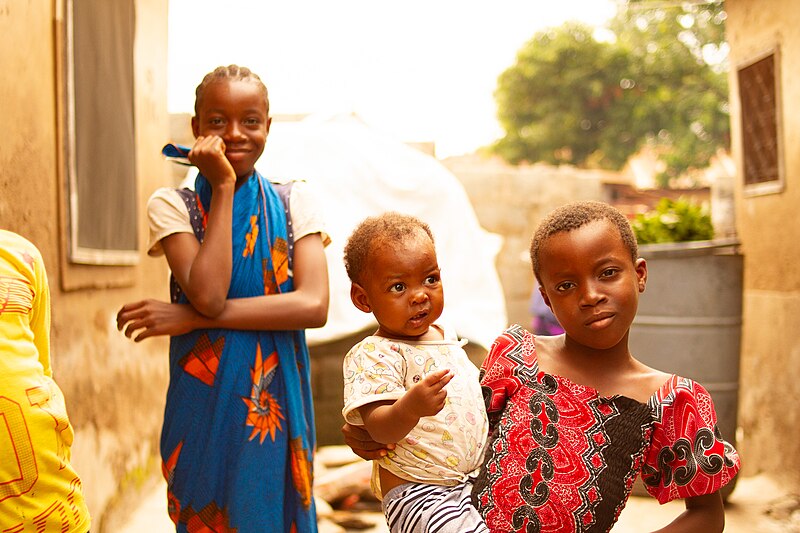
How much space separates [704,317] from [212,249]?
141 inches

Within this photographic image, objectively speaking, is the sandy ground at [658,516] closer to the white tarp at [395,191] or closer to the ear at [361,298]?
the white tarp at [395,191]

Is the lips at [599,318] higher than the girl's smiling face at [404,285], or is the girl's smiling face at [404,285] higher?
the girl's smiling face at [404,285]

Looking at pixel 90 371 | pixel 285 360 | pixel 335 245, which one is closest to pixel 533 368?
pixel 285 360

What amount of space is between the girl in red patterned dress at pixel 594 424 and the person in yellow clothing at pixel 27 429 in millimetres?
713

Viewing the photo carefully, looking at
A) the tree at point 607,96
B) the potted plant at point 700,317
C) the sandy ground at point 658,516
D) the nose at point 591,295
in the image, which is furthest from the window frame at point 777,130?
the tree at point 607,96

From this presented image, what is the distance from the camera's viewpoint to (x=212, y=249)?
2.04 m

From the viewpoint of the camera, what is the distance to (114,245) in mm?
4281

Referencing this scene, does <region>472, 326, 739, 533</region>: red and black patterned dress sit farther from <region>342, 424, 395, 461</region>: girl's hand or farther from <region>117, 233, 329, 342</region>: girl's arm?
<region>117, 233, 329, 342</region>: girl's arm

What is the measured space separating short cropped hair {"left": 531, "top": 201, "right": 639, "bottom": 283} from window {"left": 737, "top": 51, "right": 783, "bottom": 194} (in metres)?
3.95

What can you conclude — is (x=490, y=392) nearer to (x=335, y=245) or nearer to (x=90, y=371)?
(x=90, y=371)

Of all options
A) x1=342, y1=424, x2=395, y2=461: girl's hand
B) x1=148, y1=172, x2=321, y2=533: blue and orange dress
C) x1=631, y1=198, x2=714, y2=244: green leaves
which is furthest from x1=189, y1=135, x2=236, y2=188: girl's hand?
x1=631, y1=198, x2=714, y2=244: green leaves

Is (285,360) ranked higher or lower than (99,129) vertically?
lower

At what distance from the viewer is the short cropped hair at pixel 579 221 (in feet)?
5.07

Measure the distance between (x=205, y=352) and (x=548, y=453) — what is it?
1.00 m
